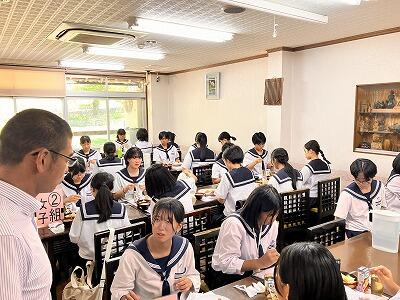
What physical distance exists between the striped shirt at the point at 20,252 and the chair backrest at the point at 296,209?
2.82 metres

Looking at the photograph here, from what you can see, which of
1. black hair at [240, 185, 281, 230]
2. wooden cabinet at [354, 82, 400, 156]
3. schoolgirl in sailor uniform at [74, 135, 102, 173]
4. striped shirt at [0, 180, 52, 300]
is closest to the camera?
striped shirt at [0, 180, 52, 300]

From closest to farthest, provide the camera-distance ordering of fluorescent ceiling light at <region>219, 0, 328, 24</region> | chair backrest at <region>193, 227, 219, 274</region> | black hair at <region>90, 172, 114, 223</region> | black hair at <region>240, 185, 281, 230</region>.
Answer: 1. black hair at <region>240, 185, 281, 230</region>
2. chair backrest at <region>193, 227, 219, 274</region>
3. black hair at <region>90, 172, 114, 223</region>
4. fluorescent ceiling light at <region>219, 0, 328, 24</region>

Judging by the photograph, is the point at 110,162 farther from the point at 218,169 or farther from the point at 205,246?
the point at 205,246

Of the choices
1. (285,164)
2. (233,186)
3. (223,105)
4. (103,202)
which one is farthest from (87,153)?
(285,164)

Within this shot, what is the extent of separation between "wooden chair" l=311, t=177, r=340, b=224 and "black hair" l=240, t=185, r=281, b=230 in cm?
200

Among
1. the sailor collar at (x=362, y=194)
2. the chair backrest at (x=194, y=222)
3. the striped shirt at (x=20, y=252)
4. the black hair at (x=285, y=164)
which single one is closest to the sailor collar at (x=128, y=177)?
the chair backrest at (x=194, y=222)

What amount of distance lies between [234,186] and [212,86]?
4.56 meters

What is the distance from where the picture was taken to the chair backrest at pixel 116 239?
2.49 meters

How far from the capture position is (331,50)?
539 centimetres

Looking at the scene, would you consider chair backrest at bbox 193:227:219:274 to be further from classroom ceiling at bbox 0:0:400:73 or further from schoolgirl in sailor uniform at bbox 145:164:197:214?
classroom ceiling at bbox 0:0:400:73

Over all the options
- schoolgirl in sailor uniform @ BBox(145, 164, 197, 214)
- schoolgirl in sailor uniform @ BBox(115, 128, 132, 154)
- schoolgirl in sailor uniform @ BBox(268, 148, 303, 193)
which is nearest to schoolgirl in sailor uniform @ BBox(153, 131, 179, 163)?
schoolgirl in sailor uniform @ BBox(115, 128, 132, 154)

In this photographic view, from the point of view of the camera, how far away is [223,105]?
7.78 meters

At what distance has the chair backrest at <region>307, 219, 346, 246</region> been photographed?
256cm

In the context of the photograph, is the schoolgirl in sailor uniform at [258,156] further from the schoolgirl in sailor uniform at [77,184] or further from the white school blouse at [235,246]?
the white school blouse at [235,246]
